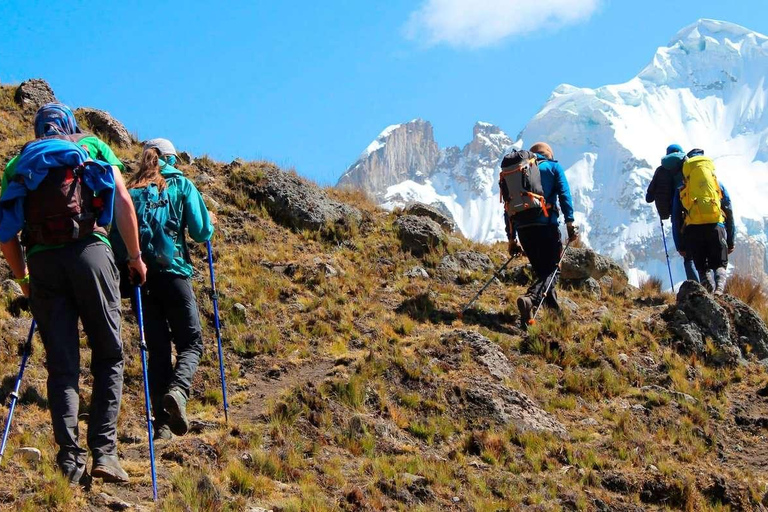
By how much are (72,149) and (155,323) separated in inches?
76.3

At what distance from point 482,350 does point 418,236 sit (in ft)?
13.2

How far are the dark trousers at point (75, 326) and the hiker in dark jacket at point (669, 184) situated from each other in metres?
8.32

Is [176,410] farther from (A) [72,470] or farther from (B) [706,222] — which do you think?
(B) [706,222]

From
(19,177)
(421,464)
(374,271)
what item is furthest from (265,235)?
Result: (19,177)

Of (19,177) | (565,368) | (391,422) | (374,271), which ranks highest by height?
(374,271)

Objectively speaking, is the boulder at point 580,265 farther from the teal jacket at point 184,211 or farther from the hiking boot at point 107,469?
the hiking boot at point 107,469

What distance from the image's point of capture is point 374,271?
11375mm

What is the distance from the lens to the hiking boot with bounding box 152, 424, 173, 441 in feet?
20.5

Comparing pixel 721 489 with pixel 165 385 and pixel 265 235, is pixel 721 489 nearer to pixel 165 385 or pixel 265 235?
pixel 165 385

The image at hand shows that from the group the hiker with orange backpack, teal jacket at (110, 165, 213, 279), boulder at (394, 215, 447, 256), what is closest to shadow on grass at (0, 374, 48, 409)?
teal jacket at (110, 165, 213, 279)

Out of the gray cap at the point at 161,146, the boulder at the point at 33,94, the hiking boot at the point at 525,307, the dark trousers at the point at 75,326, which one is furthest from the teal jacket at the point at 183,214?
the boulder at the point at 33,94

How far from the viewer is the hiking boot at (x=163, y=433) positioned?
624cm

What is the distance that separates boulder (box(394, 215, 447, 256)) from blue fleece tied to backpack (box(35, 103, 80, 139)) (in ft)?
23.9

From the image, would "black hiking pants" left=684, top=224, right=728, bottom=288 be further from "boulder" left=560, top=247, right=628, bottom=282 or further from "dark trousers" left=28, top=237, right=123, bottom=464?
"dark trousers" left=28, top=237, right=123, bottom=464
